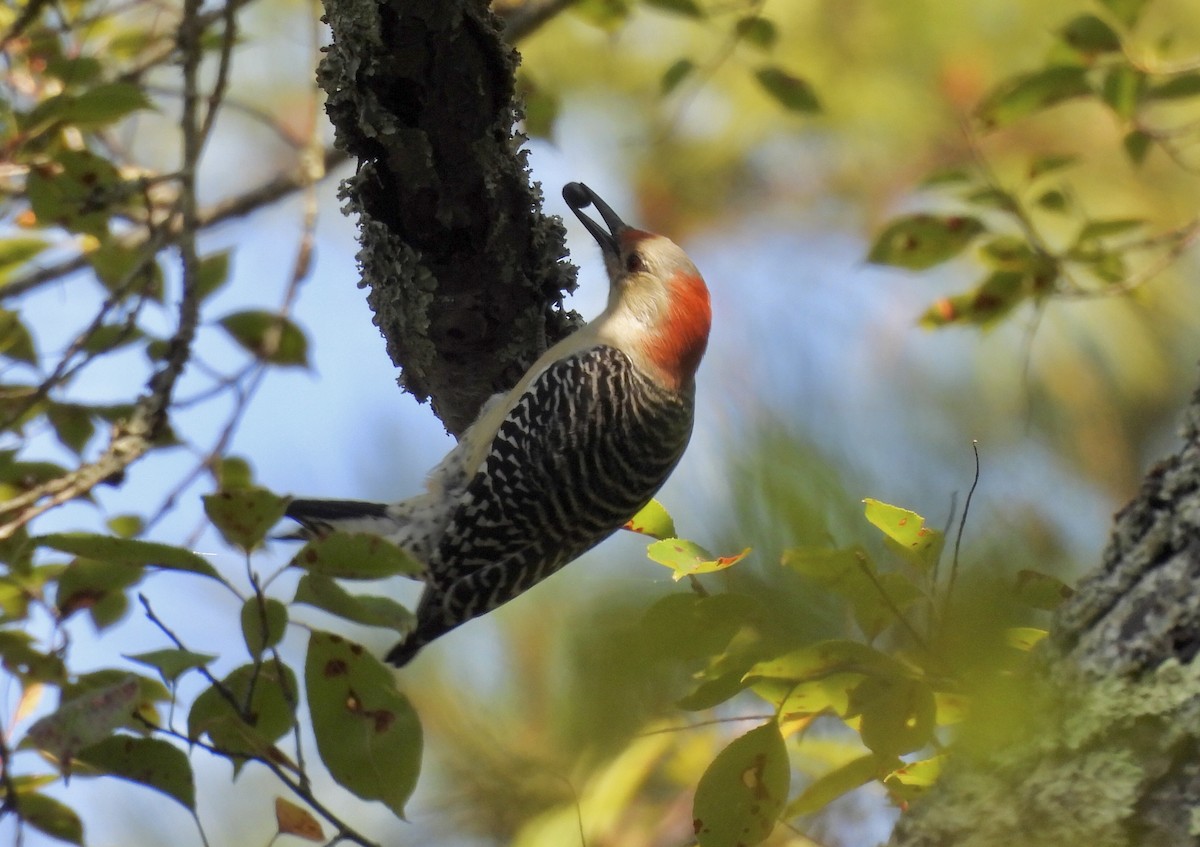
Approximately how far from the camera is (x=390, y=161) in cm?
200

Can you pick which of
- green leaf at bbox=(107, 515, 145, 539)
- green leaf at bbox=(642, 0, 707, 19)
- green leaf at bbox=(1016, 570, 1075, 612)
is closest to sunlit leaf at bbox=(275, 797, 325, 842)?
green leaf at bbox=(1016, 570, 1075, 612)

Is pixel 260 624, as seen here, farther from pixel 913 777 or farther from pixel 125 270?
pixel 125 270

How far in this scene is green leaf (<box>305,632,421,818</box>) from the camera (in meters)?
1.30

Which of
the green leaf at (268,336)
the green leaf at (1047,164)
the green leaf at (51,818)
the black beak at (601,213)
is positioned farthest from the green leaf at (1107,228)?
the green leaf at (51,818)

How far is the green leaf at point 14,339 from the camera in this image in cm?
251

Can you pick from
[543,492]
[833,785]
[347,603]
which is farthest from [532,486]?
[347,603]

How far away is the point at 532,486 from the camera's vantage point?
106 inches

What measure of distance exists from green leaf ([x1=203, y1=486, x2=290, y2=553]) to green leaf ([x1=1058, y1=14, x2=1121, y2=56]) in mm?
1882

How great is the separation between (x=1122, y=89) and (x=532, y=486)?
4.86 feet

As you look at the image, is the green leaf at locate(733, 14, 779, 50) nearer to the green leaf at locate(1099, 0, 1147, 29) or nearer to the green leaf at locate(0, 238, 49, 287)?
the green leaf at locate(1099, 0, 1147, 29)

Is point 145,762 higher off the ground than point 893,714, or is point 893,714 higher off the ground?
point 145,762

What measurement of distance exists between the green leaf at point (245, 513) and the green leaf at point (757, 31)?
202 centimetres

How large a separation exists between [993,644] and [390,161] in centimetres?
Answer: 141

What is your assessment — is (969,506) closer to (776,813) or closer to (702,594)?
(702,594)
